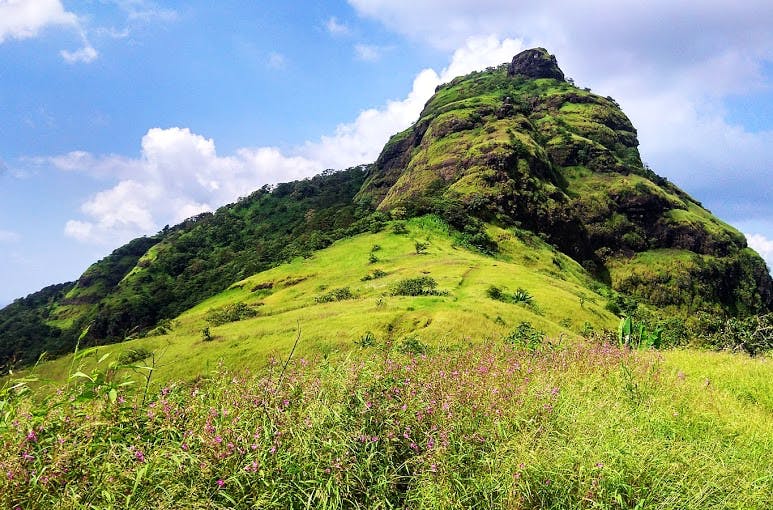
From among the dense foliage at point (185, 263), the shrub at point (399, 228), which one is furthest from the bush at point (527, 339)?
the dense foliage at point (185, 263)

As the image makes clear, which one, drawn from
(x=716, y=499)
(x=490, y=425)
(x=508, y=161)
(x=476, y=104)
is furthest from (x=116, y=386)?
(x=476, y=104)

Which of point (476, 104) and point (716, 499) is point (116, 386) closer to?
point (716, 499)

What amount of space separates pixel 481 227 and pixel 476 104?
69.2 meters

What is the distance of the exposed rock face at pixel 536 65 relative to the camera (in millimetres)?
187500

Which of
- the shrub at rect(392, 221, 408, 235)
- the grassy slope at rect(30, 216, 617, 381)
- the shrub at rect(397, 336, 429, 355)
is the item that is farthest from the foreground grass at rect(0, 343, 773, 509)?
the shrub at rect(392, 221, 408, 235)

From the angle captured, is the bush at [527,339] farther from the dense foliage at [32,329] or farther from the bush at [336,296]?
the dense foliage at [32,329]

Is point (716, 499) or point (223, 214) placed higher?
point (223, 214)

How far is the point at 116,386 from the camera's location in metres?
5.16

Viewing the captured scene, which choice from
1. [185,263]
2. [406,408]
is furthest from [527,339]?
[185,263]

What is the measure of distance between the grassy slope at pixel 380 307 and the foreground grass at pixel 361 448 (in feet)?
13.9

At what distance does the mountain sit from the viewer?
252ft

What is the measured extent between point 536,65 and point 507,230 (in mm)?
141313

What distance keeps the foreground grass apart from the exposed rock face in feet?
661

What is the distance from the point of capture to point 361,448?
209 inches
